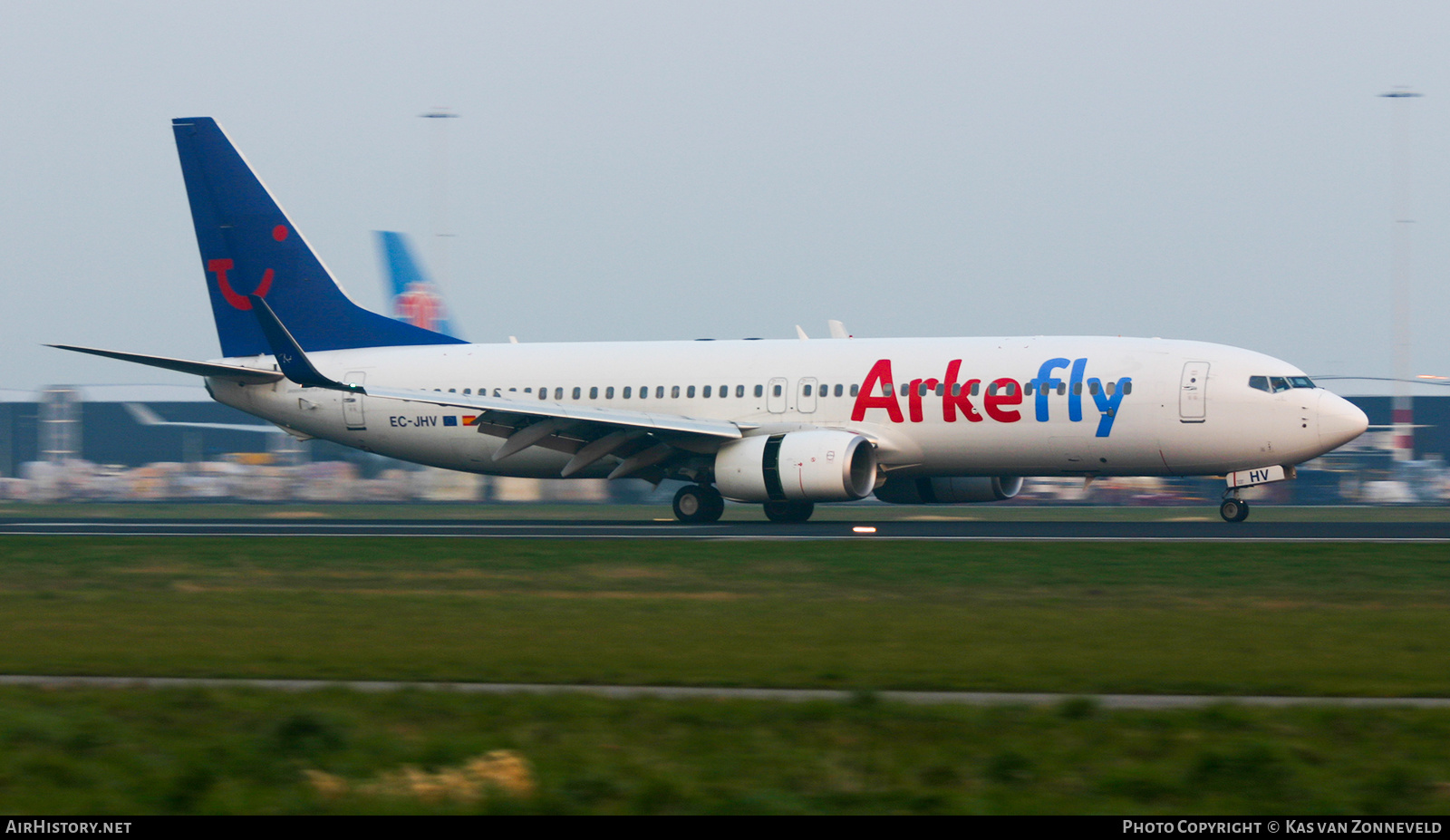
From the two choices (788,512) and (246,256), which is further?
(246,256)

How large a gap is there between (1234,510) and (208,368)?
22779mm

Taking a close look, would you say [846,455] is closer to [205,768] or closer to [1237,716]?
[1237,716]

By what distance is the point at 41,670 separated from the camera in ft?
41.5

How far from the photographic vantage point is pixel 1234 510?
30453 mm

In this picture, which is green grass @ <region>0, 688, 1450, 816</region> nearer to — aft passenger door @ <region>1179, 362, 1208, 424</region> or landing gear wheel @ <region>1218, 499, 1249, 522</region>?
aft passenger door @ <region>1179, 362, 1208, 424</region>

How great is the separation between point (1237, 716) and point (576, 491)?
39.5 m

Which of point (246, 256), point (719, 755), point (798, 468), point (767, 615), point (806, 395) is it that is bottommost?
point (767, 615)

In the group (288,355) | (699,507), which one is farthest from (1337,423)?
(288,355)

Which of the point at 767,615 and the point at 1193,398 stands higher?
the point at 1193,398

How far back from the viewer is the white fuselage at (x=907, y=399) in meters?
29.7

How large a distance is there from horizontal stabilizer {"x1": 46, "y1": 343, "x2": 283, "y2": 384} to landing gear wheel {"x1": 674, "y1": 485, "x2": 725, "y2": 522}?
10406mm

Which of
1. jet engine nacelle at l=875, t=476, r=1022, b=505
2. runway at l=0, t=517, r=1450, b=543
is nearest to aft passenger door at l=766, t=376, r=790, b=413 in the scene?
runway at l=0, t=517, r=1450, b=543

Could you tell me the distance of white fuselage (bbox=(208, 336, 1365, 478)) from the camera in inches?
1169

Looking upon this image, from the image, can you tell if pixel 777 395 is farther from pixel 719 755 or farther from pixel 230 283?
pixel 719 755
